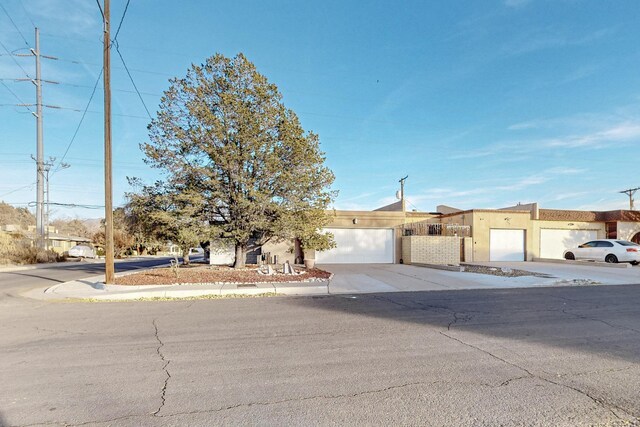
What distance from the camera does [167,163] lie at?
48.6 feet

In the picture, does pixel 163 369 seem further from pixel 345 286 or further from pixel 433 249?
pixel 433 249

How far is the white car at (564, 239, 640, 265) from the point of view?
19906 millimetres

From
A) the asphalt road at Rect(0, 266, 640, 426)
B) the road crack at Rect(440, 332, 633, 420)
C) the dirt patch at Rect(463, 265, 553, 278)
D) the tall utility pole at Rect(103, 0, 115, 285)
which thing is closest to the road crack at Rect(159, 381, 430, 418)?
the asphalt road at Rect(0, 266, 640, 426)

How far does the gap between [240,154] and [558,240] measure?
23.0 meters

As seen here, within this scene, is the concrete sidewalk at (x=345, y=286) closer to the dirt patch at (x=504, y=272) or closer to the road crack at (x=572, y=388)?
the dirt patch at (x=504, y=272)

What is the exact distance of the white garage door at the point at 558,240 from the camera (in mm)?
24844

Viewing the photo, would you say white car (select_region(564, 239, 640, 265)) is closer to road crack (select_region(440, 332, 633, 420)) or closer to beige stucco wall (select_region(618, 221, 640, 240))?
beige stucco wall (select_region(618, 221, 640, 240))

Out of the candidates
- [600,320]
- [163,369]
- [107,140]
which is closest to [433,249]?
[600,320]

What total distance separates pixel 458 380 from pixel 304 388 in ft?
5.64

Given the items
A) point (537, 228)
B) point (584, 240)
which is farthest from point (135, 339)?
point (584, 240)

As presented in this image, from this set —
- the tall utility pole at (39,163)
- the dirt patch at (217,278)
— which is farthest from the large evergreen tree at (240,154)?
the tall utility pole at (39,163)

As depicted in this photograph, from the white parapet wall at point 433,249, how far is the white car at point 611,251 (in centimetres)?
789

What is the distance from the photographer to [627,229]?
2562 centimetres

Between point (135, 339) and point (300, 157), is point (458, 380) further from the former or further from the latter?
point (300, 157)
